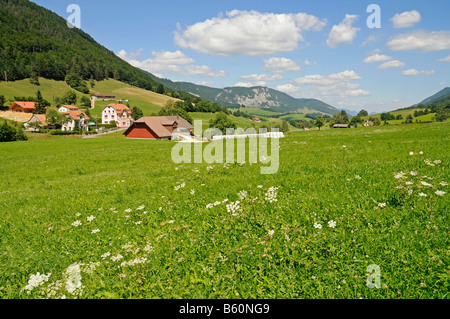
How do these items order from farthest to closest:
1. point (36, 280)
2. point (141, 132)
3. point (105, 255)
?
point (141, 132)
point (105, 255)
point (36, 280)

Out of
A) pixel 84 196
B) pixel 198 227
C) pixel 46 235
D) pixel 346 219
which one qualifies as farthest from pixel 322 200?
pixel 84 196

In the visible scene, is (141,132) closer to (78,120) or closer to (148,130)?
(148,130)

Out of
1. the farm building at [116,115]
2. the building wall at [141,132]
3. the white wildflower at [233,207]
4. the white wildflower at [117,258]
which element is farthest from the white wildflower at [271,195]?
the farm building at [116,115]

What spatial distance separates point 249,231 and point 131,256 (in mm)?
3090

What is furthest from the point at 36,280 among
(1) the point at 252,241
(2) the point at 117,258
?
(1) the point at 252,241

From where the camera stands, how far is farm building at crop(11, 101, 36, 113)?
154375 millimetres

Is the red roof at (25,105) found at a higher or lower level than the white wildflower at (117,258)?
higher

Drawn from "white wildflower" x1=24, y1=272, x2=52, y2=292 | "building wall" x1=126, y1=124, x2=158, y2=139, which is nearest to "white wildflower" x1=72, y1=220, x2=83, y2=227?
"white wildflower" x1=24, y1=272, x2=52, y2=292

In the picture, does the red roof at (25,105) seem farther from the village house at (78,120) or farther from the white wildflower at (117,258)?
the white wildflower at (117,258)

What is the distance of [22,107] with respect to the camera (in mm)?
154250

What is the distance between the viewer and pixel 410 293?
152 inches

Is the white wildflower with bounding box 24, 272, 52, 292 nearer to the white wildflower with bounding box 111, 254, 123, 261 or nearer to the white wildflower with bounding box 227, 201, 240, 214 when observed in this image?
the white wildflower with bounding box 111, 254, 123, 261

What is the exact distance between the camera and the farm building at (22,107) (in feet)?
506

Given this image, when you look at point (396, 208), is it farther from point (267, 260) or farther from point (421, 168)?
point (421, 168)
